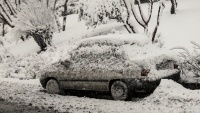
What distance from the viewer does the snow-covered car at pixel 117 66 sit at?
10.2m

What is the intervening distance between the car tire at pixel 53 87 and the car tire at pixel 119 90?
2589 mm

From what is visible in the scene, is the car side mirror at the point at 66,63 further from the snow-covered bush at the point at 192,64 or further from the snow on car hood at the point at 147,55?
the snow-covered bush at the point at 192,64

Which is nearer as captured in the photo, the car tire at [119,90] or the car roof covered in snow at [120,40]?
the car tire at [119,90]

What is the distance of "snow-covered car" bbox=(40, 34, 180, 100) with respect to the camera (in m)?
10.2

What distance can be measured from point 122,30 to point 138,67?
43.6 feet

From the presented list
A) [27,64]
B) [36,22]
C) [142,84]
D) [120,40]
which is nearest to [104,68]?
[120,40]

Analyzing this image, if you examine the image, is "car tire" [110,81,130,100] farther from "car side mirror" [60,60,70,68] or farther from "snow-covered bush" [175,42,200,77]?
"snow-covered bush" [175,42,200,77]

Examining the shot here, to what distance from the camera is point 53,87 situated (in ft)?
42.0

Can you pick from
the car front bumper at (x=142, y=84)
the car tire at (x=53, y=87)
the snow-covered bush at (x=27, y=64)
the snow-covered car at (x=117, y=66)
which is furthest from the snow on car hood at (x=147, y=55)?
the snow-covered bush at (x=27, y=64)

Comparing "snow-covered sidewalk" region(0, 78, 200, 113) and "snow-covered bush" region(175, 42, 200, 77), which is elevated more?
"snow-covered bush" region(175, 42, 200, 77)

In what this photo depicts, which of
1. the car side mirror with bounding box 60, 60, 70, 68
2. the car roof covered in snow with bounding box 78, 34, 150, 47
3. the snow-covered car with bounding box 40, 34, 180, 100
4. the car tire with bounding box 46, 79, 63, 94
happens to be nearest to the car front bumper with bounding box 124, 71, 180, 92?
the snow-covered car with bounding box 40, 34, 180, 100

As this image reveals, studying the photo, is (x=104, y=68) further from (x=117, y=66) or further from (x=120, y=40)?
(x=120, y=40)

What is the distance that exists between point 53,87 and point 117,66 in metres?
3.18

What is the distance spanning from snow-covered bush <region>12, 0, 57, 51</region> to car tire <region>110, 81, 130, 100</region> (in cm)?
1307
